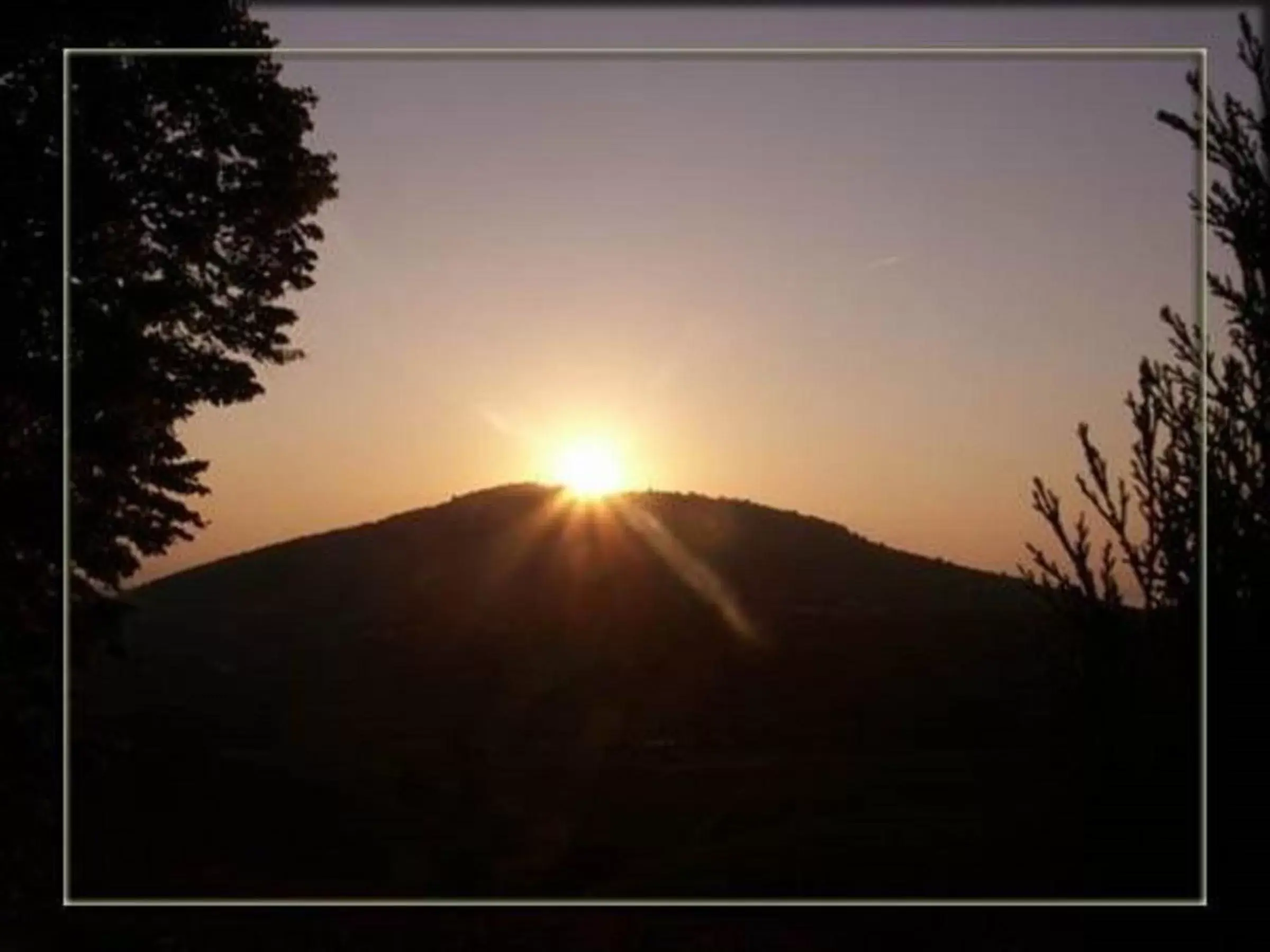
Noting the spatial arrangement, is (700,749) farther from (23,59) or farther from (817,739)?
(23,59)

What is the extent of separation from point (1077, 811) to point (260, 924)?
5650 millimetres

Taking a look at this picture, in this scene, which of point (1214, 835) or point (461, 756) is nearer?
point (1214, 835)

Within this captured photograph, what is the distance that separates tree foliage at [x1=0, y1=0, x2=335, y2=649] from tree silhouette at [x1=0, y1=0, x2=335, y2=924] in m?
0.01

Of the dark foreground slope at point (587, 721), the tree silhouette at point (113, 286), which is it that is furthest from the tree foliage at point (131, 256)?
the dark foreground slope at point (587, 721)

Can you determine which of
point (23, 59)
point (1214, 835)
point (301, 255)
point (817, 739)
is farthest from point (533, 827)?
point (1214, 835)

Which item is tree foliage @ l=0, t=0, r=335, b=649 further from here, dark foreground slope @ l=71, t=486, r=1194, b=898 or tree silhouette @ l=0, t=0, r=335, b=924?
dark foreground slope @ l=71, t=486, r=1194, b=898

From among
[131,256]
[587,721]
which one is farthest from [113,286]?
[587,721]

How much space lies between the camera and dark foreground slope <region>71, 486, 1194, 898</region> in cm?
1320

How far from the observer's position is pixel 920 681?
21.6 meters

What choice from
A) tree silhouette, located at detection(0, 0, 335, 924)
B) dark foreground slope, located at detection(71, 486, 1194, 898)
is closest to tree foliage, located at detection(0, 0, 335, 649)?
tree silhouette, located at detection(0, 0, 335, 924)

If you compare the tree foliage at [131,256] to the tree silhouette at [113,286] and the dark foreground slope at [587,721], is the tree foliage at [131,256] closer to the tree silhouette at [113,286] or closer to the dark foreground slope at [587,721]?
the tree silhouette at [113,286]

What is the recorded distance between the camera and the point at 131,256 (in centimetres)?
1042

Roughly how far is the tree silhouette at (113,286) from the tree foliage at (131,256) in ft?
0.04

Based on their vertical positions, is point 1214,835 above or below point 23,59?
below
